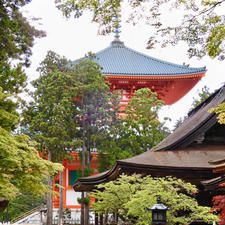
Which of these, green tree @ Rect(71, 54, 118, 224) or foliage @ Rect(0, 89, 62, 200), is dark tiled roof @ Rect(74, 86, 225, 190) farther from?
green tree @ Rect(71, 54, 118, 224)

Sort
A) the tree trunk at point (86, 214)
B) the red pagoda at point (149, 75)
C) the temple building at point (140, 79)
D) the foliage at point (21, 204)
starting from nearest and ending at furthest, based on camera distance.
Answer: the tree trunk at point (86, 214)
the temple building at point (140, 79)
the red pagoda at point (149, 75)
the foliage at point (21, 204)

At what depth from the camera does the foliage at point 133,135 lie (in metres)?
19.0

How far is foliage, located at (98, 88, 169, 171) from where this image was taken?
62.3ft

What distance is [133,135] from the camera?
1911 centimetres

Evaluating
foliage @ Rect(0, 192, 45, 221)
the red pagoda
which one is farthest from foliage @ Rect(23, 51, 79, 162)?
foliage @ Rect(0, 192, 45, 221)

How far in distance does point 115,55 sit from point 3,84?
2308 centimetres

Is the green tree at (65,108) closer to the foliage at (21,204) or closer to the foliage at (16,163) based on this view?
the foliage at (21,204)

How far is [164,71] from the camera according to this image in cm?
2728

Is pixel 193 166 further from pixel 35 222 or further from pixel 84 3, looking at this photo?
pixel 35 222

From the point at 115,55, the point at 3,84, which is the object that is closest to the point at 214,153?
the point at 3,84

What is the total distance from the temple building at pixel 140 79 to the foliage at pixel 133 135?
313cm

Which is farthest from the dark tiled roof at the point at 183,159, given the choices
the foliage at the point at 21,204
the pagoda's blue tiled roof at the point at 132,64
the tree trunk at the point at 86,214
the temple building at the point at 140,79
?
the foliage at the point at 21,204

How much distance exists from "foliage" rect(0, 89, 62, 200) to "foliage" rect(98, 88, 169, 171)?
1024cm

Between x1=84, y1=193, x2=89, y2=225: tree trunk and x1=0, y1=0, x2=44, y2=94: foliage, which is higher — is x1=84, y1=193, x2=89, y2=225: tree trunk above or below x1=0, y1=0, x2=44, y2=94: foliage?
below
